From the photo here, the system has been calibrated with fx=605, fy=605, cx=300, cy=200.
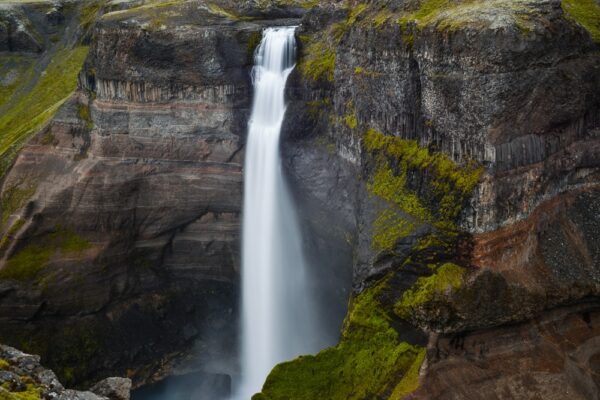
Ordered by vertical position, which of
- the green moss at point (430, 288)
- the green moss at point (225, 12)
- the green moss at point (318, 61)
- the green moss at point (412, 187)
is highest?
the green moss at point (225, 12)

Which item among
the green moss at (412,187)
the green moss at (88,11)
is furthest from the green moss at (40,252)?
the green moss at (88,11)

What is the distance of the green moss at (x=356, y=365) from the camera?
24.3 meters

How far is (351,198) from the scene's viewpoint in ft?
111

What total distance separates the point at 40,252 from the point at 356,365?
23.2 meters

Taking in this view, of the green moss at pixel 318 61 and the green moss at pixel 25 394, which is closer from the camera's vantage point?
the green moss at pixel 25 394

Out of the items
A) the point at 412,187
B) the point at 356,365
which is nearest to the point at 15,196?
the point at 356,365

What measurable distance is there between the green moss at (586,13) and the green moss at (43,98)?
34440 mm

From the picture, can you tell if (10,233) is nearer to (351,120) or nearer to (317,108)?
(317,108)

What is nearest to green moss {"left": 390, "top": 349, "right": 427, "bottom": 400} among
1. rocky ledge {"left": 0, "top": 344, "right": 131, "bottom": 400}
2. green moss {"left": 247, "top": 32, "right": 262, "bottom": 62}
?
rocky ledge {"left": 0, "top": 344, "right": 131, "bottom": 400}

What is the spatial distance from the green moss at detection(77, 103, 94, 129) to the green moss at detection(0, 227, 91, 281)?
7.21 m

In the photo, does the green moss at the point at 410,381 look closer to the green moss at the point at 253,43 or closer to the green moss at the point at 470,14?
the green moss at the point at 470,14

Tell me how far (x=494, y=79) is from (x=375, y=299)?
10258 millimetres

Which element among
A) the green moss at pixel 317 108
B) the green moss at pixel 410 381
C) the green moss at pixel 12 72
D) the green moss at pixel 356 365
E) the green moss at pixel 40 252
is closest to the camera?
the green moss at pixel 410 381

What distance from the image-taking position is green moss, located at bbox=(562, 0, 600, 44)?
27438 millimetres
